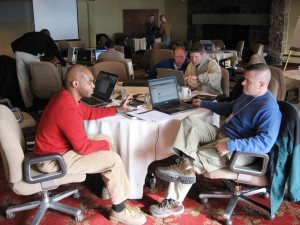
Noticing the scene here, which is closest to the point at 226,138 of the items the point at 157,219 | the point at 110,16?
the point at 157,219

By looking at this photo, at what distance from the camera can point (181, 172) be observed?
7.57 feet

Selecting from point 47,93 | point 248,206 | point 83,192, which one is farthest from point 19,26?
point 248,206

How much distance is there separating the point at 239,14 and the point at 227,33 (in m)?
0.80

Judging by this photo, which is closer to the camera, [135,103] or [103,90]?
[135,103]

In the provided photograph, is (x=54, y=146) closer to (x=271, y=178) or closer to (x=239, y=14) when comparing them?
(x=271, y=178)

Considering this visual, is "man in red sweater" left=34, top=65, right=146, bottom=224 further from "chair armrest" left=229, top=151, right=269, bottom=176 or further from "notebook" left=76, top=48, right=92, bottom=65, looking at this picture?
"notebook" left=76, top=48, right=92, bottom=65

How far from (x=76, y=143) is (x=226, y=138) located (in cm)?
107

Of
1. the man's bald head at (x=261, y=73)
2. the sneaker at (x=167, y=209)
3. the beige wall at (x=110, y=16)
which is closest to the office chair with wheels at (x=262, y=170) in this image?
the man's bald head at (x=261, y=73)

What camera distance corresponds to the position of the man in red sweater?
2105 millimetres

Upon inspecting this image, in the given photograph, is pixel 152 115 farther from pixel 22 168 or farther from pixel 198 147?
pixel 22 168

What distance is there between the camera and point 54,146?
7.18ft

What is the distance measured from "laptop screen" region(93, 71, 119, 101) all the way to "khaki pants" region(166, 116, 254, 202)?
825 mm

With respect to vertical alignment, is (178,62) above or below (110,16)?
below

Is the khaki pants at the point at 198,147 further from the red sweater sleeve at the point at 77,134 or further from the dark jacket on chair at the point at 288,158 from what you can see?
the red sweater sleeve at the point at 77,134
